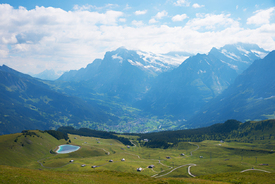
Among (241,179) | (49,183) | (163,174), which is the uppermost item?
(49,183)

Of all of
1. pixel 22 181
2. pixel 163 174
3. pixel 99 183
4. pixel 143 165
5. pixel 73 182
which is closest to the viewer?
pixel 22 181

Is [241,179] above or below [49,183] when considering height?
below

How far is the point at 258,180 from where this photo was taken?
84.6 m

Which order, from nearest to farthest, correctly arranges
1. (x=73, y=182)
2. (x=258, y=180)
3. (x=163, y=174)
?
(x=73, y=182) < (x=258, y=180) < (x=163, y=174)

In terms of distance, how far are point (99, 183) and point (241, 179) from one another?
6997 cm

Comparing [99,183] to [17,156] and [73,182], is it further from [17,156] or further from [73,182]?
[17,156]

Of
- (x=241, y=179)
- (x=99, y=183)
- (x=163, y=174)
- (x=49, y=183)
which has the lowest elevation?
(x=163, y=174)

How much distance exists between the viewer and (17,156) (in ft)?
610

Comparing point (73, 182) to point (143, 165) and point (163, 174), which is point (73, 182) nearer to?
point (163, 174)

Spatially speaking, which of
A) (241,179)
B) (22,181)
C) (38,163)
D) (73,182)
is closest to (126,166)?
(38,163)

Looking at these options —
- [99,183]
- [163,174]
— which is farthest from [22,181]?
[163,174]

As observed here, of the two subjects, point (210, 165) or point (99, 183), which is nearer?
point (99, 183)

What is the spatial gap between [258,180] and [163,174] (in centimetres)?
8164

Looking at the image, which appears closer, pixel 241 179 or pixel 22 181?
pixel 22 181
